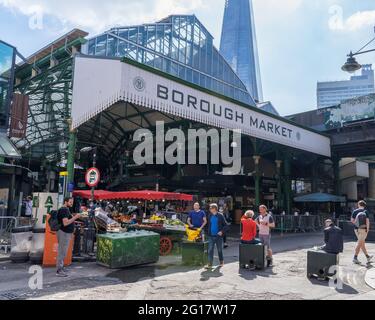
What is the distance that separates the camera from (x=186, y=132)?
2303 cm

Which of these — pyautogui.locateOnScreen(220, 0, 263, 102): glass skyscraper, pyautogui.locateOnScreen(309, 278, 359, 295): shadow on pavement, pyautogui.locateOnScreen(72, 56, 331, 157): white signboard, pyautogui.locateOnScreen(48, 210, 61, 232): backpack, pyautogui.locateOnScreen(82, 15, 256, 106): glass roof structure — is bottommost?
pyautogui.locateOnScreen(309, 278, 359, 295): shadow on pavement

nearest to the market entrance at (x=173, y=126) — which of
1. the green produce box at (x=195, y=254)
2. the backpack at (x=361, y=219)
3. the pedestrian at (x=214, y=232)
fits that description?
the pedestrian at (x=214, y=232)

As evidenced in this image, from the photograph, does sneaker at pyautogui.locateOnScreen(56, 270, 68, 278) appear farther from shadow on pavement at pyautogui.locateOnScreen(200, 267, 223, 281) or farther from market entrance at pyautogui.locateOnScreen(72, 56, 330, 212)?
market entrance at pyautogui.locateOnScreen(72, 56, 330, 212)

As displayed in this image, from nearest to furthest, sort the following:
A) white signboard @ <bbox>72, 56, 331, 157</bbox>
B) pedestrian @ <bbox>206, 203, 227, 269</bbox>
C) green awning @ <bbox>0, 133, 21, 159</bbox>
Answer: pedestrian @ <bbox>206, 203, 227, 269</bbox>
white signboard @ <bbox>72, 56, 331, 157</bbox>
green awning @ <bbox>0, 133, 21, 159</bbox>

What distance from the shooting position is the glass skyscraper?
16900cm

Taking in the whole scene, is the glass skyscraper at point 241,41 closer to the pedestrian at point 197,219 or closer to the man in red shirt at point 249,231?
Result: the pedestrian at point 197,219

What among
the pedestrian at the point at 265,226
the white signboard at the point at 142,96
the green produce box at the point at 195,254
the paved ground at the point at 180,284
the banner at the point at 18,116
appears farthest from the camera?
the banner at the point at 18,116

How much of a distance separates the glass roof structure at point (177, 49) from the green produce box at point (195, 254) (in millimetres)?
18299

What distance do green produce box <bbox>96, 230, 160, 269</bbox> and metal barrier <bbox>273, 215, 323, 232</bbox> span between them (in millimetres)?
12985

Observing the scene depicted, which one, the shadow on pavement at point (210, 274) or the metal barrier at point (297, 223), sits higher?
the metal barrier at point (297, 223)

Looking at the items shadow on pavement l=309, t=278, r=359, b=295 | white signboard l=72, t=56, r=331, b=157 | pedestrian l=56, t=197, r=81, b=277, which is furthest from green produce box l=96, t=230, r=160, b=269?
white signboard l=72, t=56, r=331, b=157

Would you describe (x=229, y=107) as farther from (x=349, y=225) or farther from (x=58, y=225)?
(x=58, y=225)

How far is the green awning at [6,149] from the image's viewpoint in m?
17.9

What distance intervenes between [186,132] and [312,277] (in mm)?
15582
